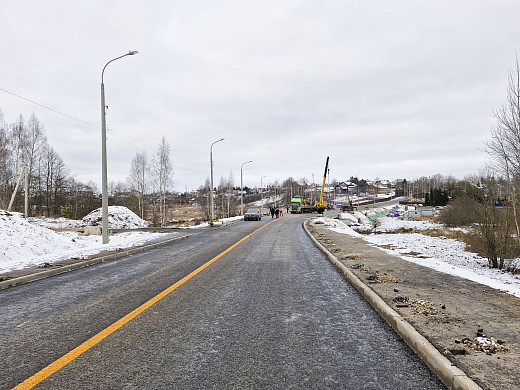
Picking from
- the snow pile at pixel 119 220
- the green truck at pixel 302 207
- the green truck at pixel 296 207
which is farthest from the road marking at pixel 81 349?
the green truck at pixel 296 207

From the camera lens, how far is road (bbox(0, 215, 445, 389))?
2.99m

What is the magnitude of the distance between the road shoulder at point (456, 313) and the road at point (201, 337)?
1.28 ft

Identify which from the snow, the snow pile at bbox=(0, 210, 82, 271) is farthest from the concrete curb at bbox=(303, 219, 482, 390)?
the snow pile at bbox=(0, 210, 82, 271)

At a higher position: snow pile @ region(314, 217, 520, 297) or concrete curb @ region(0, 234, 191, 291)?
concrete curb @ region(0, 234, 191, 291)

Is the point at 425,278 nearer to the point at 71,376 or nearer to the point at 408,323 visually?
the point at 408,323

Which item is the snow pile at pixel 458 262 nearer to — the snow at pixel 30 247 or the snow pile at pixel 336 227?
the snow pile at pixel 336 227

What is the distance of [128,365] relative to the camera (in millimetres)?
3217

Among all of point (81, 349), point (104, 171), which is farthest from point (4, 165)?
point (81, 349)

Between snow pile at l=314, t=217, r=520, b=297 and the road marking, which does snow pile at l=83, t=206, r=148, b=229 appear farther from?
the road marking

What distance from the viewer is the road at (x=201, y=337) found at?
2988 millimetres

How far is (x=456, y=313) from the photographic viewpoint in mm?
4707

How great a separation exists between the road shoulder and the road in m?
0.39

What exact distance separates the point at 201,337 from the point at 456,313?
3.76 metres

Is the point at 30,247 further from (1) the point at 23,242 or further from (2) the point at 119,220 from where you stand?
(2) the point at 119,220
